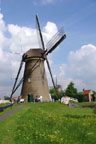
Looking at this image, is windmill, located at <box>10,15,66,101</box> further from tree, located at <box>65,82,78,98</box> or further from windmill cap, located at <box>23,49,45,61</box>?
tree, located at <box>65,82,78,98</box>

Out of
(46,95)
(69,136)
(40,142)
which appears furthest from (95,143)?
(46,95)

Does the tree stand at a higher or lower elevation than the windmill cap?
lower

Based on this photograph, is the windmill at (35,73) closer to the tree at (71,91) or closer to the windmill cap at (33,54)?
the windmill cap at (33,54)

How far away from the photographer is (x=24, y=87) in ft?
133

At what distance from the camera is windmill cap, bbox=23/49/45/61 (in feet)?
130

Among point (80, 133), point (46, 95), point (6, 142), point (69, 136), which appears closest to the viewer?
point (6, 142)

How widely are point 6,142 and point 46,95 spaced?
3242 cm

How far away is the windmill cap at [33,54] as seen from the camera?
1554 inches

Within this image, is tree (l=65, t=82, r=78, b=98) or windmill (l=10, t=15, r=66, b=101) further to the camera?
tree (l=65, t=82, r=78, b=98)

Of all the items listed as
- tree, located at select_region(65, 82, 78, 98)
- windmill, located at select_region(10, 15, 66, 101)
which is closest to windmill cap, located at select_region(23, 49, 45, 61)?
windmill, located at select_region(10, 15, 66, 101)

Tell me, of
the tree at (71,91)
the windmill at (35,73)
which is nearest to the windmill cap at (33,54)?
the windmill at (35,73)

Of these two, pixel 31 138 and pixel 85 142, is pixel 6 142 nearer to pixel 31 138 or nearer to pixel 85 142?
pixel 31 138

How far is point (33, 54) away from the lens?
39688mm

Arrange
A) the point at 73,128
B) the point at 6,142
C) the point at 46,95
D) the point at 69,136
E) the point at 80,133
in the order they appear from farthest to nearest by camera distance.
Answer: the point at 46,95 < the point at 73,128 < the point at 80,133 < the point at 69,136 < the point at 6,142
